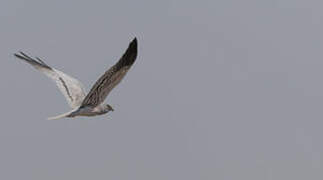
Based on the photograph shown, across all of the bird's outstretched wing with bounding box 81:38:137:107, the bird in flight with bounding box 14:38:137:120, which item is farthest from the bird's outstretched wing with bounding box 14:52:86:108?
the bird's outstretched wing with bounding box 81:38:137:107

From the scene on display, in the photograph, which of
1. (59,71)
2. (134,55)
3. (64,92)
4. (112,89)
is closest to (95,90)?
(112,89)

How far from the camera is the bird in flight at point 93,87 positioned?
23.8 m

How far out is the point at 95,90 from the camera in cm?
2541

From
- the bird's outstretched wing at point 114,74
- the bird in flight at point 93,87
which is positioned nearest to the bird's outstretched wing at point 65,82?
the bird in flight at point 93,87

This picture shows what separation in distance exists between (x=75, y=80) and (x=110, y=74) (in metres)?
8.81

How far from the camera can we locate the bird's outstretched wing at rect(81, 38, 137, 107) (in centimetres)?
2366

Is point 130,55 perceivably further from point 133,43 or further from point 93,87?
point 93,87

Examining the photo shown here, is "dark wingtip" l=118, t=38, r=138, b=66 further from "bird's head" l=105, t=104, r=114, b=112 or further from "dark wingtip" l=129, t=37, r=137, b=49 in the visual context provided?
"bird's head" l=105, t=104, r=114, b=112

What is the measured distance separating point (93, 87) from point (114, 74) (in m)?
1.35

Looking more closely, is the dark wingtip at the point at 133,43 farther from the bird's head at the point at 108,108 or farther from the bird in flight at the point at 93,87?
the bird's head at the point at 108,108

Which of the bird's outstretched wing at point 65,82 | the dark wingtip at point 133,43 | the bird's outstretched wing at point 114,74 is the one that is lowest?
the bird's outstretched wing at point 65,82

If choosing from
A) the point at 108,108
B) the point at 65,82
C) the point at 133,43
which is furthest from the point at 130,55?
the point at 65,82

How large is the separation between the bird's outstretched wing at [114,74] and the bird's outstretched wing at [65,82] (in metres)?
4.81

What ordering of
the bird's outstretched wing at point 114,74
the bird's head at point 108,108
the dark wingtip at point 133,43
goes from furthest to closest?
the bird's head at point 108,108 < the bird's outstretched wing at point 114,74 < the dark wingtip at point 133,43
